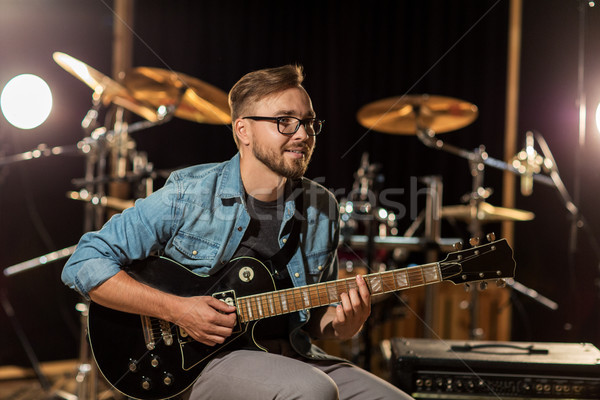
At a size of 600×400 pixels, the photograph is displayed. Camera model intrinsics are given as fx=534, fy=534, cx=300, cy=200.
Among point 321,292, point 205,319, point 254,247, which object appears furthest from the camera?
point 254,247

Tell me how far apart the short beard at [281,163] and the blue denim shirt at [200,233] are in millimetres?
117

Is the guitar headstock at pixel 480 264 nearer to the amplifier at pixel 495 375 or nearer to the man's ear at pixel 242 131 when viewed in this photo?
the amplifier at pixel 495 375

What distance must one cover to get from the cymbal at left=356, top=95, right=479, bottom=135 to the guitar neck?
7.37 ft

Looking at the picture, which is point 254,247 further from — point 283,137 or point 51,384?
point 51,384

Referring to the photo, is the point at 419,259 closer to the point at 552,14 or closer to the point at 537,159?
the point at 537,159

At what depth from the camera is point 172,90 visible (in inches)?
131

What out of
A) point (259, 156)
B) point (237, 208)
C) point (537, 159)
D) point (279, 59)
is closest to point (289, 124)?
point (259, 156)

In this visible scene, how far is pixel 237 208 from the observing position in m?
2.02

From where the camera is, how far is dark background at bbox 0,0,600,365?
13.7 feet

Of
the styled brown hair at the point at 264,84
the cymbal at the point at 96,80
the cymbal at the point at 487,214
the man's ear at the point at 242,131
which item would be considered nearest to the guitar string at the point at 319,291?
the man's ear at the point at 242,131

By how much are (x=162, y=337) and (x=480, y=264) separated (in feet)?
3.64

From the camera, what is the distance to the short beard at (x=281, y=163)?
2.03m

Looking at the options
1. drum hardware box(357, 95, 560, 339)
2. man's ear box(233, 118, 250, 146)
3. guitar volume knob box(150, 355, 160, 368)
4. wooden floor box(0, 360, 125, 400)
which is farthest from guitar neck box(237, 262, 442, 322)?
drum hardware box(357, 95, 560, 339)

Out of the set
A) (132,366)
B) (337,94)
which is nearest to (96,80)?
(132,366)
